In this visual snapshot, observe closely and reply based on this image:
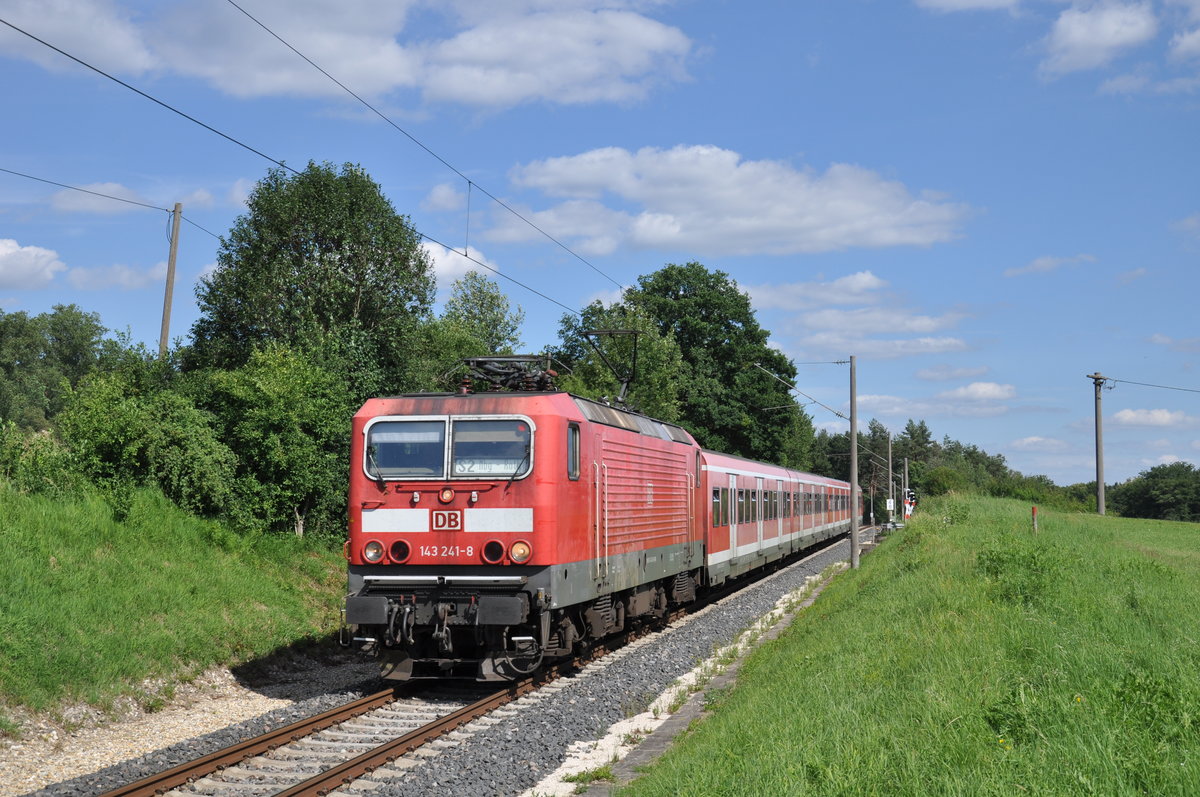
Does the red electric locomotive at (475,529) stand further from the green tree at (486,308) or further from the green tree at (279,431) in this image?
the green tree at (486,308)

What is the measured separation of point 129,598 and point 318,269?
14482mm

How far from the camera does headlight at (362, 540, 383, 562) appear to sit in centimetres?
1207

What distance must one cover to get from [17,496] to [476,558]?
7370 millimetres

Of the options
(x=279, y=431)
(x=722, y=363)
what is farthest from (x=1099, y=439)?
(x=279, y=431)

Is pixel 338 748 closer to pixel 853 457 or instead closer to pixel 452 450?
pixel 452 450

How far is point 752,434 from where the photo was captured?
5662cm

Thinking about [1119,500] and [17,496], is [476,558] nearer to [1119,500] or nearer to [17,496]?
[17,496]

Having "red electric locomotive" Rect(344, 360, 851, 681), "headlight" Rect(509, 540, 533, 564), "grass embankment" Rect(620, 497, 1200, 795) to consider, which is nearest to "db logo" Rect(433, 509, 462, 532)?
"red electric locomotive" Rect(344, 360, 851, 681)

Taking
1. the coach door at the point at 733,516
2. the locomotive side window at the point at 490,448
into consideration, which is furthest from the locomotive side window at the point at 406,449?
the coach door at the point at 733,516

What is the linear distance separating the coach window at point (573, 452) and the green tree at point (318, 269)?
14415mm

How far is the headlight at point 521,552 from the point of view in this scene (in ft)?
38.5

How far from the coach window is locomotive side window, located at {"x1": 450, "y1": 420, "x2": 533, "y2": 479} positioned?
0.54 metres

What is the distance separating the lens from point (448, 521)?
12.0 metres

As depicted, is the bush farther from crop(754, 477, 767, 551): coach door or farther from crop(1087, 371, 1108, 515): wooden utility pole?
crop(1087, 371, 1108, 515): wooden utility pole
